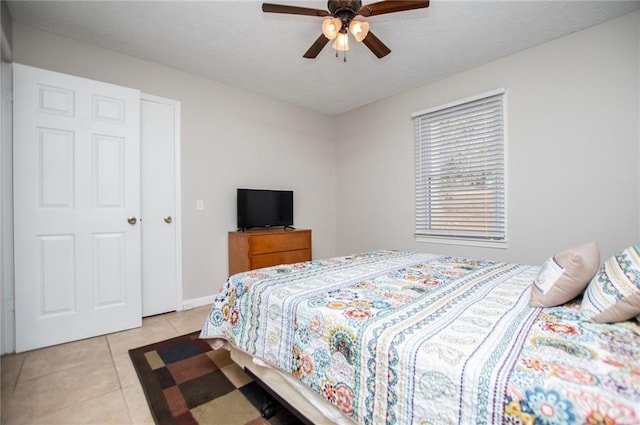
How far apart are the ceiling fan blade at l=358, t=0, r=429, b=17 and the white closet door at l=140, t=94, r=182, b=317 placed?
2.19m

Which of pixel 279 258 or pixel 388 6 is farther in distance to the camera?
pixel 279 258

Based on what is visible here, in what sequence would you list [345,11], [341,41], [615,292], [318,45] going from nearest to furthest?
[615,292], [345,11], [341,41], [318,45]

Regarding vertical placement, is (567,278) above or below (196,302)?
above

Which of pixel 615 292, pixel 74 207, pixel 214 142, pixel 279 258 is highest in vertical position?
pixel 214 142

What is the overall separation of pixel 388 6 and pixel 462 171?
6.47 feet

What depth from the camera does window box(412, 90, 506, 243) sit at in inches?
116

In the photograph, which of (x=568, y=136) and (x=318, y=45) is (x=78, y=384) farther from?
(x=568, y=136)

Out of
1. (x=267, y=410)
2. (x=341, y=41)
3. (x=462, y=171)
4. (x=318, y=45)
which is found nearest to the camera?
(x=267, y=410)

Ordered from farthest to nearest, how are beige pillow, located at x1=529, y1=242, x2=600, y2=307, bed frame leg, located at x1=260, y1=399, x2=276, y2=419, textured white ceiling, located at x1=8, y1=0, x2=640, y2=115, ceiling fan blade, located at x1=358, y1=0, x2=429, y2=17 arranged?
textured white ceiling, located at x1=8, y1=0, x2=640, y2=115 < ceiling fan blade, located at x1=358, y1=0, x2=429, y2=17 < bed frame leg, located at x1=260, y1=399, x2=276, y2=419 < beige pillow, located at x1=529, y1=242, x2=600, y2=307

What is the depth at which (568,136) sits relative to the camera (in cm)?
252

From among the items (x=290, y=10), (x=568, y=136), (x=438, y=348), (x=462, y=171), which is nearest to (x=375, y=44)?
(x=290, y=10)

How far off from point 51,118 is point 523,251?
425cm

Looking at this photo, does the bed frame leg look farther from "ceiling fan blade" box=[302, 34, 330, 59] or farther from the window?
the window

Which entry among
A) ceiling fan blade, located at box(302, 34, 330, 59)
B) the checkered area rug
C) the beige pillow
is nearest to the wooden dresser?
the checkered area rug
